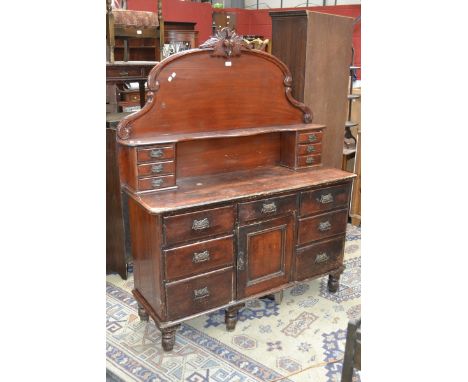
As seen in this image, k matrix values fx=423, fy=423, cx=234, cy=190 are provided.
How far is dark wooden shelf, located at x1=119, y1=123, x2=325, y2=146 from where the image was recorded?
6.96ft

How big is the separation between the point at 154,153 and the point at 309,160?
3.45 feet

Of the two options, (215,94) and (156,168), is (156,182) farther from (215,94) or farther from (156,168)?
(215,94)

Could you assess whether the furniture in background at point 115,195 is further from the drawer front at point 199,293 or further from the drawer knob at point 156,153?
the drawer front at point 199,293

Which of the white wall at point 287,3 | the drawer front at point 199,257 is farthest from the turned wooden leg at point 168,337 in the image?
the white wall at point 287,3

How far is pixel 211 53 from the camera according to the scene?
2.33 metres

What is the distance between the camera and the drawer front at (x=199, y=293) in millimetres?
2102

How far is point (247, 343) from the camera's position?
2.29 m

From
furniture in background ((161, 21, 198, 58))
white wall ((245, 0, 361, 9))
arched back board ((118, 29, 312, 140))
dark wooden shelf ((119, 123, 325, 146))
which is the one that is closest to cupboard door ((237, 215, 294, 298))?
dark wooden shelf ((119, 123, 325, 146))

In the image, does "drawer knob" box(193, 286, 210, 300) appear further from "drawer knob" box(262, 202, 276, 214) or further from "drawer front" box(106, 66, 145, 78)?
"drawer front" box(106, 66, 145, 78)

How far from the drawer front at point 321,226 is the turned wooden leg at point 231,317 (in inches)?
21.1

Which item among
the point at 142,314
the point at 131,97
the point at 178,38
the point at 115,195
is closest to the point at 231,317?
the point at 142,314
